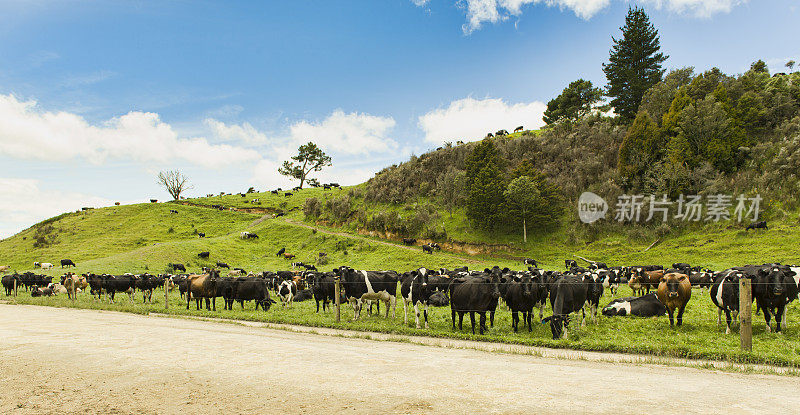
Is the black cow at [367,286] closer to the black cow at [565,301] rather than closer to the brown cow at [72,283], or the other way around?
the black cow at [565,301]

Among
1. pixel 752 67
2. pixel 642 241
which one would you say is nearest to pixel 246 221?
pixel 642 241

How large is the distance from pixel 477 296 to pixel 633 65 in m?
69.5

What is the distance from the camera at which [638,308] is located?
1570 cm

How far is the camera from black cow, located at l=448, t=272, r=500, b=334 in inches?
545

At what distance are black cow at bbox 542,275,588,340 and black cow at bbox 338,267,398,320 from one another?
670 centimetres

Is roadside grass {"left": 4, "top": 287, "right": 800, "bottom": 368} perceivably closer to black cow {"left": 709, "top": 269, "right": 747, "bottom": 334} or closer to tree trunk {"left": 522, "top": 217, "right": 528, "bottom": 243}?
black cow {"left": 709, "top": 269, "right": 747, "bottom": 334}

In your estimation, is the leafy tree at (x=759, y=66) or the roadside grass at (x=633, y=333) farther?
the leafy tree at (x=759, y=66)

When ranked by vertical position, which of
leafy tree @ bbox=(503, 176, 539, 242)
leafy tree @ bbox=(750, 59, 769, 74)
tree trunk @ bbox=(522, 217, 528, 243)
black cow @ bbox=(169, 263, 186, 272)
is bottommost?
black cow @ bbox=(169, 263, 186, 272)

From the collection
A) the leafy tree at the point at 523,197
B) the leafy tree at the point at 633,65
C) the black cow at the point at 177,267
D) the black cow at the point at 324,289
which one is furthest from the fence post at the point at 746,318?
the leafy tree at the point at 633,65

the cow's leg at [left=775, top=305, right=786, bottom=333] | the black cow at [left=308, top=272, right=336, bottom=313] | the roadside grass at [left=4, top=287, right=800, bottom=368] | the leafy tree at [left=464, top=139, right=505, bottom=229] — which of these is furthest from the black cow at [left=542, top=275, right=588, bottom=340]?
the leafy tree at [left=464, top=139, right=505, bottom=229]

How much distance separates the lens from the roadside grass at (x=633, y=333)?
33.0 ft

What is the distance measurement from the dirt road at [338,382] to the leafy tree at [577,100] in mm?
76170

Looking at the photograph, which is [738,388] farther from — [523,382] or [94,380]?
[94,380]

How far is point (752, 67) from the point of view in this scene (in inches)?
2398
